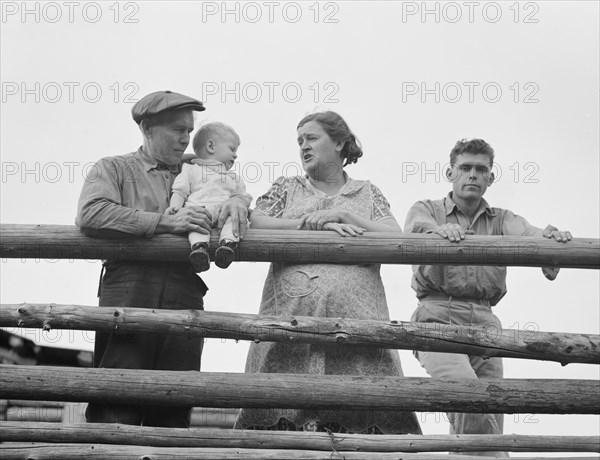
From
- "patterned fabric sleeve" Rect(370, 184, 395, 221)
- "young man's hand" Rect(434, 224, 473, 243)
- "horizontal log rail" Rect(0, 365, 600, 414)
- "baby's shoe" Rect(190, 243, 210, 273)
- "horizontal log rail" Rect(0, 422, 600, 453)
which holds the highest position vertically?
"patterned fabric sleeve" Rect(370, 184, 395, 221)

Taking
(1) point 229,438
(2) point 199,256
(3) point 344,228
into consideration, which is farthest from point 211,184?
(1) point 229,438

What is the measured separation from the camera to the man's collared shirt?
360 inches

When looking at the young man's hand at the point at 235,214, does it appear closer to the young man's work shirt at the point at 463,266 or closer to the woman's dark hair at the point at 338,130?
the woman's dark hair at the point at 338,130

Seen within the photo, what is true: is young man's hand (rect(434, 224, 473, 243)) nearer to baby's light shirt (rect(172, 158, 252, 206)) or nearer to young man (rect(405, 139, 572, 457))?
young man (rect(405, 139, 572, 457))

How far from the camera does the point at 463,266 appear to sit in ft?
32.7

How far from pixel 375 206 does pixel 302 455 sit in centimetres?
190

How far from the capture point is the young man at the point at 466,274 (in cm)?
966

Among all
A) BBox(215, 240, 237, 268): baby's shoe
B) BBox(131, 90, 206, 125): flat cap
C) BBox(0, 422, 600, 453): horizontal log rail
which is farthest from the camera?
BBox(131, 90, 206, 125): flat cap

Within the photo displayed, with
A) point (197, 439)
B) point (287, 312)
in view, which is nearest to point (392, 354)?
point (287, 312)

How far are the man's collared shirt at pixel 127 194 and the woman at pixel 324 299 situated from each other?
2.06 feet

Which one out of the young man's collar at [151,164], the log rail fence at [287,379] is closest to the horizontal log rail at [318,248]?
the log rail fence at [287,379]

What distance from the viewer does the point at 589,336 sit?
9.34 metres

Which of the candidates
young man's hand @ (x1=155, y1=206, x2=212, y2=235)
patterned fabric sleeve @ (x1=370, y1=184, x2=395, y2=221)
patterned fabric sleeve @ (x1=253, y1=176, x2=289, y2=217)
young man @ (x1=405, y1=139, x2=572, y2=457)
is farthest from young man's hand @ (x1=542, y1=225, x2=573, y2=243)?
young man's hand @ (x1=155, y1=206, x2=212, y2=235)

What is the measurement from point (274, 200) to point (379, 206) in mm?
677
